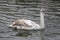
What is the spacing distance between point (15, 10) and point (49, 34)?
51cm

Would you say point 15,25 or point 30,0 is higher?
point 30,0

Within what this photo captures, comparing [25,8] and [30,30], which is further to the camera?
[25,8]

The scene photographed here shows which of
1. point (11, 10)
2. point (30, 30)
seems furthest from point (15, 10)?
point (30, 30)

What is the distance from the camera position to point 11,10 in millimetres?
2385

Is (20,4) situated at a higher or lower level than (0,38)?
higher

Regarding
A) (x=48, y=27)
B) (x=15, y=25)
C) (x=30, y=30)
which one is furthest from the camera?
(x=48, y=27)

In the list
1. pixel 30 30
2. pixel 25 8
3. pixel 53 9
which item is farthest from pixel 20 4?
pixel 30 30

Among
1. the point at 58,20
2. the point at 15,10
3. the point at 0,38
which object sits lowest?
the point at 0,38

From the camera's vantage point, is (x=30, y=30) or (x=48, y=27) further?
(x=48, y=27)

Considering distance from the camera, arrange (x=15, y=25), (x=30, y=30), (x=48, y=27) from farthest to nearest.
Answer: (x=48, y=27), (x=15, y=25), (x=30, y=30)

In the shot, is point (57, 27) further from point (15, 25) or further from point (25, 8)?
point (15, 25)

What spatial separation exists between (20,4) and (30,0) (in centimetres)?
14

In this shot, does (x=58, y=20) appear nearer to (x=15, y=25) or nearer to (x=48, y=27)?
(x=48, y=27)

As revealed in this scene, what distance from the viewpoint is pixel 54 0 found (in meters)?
2.38
